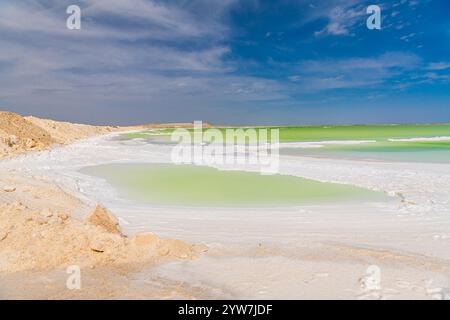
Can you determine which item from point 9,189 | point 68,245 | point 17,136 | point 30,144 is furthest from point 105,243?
point 17,136

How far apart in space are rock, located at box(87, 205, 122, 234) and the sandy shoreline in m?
0.76

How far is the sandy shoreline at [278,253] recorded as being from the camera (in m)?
4.46

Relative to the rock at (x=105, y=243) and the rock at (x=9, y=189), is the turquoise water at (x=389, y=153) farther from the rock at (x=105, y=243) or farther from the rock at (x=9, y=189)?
the rock at (x=9, y=189)

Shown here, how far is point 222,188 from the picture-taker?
39.4 ft

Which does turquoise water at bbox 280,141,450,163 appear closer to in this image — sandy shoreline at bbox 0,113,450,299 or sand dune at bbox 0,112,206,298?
sandy shoreline at bbox 0,113,450,299

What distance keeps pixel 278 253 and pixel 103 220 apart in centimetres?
267

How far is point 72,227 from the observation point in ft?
18.4

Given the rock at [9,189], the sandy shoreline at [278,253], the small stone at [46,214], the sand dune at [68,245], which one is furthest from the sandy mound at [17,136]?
the sand dune at [68,245]

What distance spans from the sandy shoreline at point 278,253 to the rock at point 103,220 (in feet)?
2.50

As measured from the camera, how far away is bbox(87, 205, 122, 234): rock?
19.9ft

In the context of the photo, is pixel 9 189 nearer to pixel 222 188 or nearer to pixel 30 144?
pixel 222 188
